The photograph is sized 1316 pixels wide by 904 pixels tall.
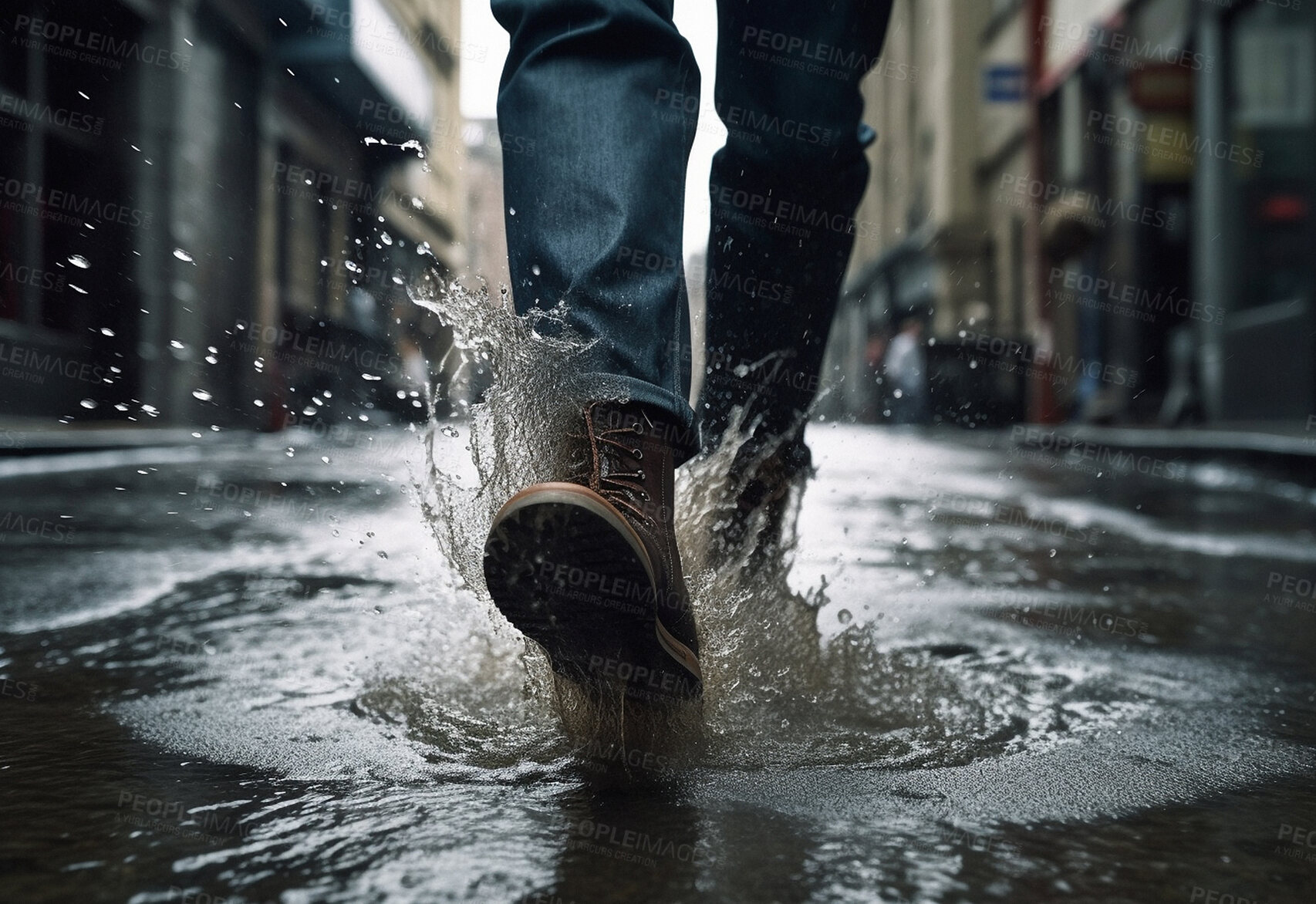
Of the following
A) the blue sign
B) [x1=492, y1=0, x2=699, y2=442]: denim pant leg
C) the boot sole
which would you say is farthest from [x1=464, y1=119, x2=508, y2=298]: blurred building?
the blue sign

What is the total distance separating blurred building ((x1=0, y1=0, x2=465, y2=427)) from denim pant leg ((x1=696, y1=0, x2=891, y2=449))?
4.03 m

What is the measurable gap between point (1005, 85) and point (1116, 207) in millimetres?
5173

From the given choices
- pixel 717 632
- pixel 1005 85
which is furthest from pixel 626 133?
pixel 1005 85

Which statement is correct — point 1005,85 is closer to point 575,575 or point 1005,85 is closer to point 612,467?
point 612,467

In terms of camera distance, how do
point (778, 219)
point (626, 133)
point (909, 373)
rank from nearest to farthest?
1. point (626, 133)
2. point (778, 219)
3. point (909, 373)

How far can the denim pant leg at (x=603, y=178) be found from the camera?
1424 mm

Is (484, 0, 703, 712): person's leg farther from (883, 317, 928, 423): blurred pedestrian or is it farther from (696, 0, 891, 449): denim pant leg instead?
(883, 317, 928, 423): blurred pedestrian

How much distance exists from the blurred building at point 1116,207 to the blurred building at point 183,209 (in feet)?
18.9

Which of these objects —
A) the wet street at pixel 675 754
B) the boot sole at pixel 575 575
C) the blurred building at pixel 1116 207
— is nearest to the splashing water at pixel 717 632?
the wet street at pixel 675 754

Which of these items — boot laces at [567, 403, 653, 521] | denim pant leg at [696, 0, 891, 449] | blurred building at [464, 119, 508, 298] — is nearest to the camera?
boot laces at [567, 403, 653, 521]

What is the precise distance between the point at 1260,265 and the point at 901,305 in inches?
730

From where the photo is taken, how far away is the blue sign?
20.0 m

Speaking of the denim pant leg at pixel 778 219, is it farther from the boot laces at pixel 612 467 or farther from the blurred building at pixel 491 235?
the boot laces at pixel 612 467

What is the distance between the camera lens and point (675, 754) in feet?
4.57
